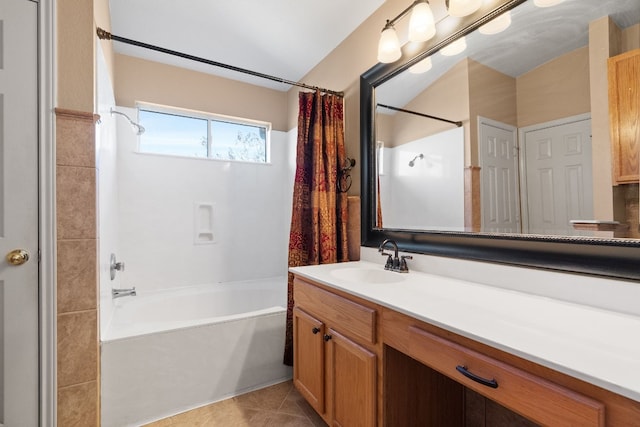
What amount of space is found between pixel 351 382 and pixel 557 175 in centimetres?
115

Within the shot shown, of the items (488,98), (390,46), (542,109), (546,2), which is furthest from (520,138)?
(390,46)

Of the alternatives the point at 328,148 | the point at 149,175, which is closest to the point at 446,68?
the point at 328,148

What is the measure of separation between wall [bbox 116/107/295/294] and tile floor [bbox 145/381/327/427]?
3.85ft

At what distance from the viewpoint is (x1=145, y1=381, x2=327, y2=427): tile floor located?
1624 millimetres

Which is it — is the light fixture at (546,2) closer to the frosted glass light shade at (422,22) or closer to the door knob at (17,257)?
the frosted glass light shade at (422,22)

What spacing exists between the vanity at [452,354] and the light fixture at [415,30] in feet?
4.04

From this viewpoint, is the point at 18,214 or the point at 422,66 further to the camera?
the point at 422,66

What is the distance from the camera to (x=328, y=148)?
6.91 ft

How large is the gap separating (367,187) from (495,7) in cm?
110

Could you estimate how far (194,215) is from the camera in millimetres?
2703

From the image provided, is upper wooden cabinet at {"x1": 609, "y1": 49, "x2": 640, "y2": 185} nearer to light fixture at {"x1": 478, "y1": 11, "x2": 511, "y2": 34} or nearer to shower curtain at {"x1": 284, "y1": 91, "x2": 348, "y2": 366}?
light fixture at {"x1": 478, "y1": 11, "x2": 511, "y2": 34}

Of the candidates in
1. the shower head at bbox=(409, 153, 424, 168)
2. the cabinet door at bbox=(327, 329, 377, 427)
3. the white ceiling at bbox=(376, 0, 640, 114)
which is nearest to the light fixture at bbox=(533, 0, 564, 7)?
the white ceiling at bbox=(376, 0, 640, 114)

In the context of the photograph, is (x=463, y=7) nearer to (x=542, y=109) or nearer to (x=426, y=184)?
(x=542, y=109)

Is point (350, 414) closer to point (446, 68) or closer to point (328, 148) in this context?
point (328, 148)
